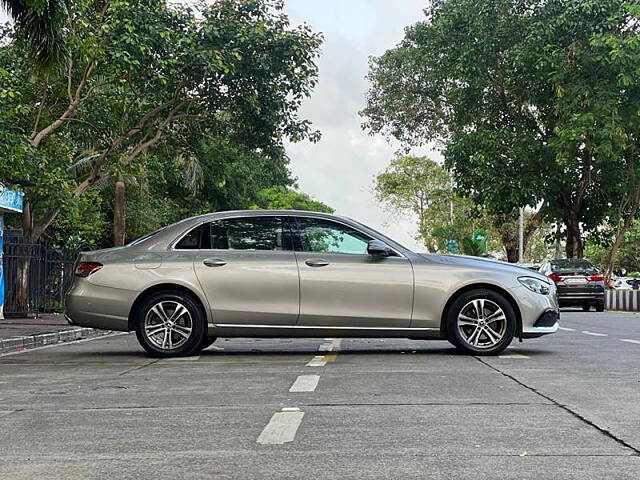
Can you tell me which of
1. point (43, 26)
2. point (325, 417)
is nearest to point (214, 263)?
point (325, 417)

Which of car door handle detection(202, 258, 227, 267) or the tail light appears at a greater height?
car door handle detection(202, 258, 227, 267)

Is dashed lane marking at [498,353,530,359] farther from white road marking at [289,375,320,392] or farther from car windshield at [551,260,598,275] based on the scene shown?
car windshield at [551,260,598,275]

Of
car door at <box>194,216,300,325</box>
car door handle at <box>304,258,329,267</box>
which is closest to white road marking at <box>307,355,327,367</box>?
car door at <box>194,216,300,325</box>

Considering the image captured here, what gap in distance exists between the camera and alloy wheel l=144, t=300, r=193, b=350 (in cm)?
1117

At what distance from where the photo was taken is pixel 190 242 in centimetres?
1139

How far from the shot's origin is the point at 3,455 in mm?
5402

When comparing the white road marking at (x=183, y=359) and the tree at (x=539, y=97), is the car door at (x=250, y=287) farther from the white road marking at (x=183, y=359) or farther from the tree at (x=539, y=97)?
the tree at (x=539, y=97)

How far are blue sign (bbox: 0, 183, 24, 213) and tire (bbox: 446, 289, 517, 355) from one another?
13.4m

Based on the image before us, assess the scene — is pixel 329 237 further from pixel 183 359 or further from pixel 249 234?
pixel 183 359

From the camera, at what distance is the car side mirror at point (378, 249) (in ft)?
36.3

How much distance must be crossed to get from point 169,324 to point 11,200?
13.2 metres

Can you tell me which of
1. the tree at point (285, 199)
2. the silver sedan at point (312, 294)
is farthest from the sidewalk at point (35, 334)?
the tree at point (285, 199)

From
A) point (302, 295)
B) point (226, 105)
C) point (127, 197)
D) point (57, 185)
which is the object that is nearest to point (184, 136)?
point (226, 105)

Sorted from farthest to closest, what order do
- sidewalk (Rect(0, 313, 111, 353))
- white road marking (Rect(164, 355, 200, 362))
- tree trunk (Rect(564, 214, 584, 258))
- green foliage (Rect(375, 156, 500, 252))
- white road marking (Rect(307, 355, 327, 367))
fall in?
green foliage (Rect(375, 156, 500, 252))
tree trunk (Rect(564, 214, 584, 258))
sidewalk (Rect(0, 313, 111, 353))
white road marking (Rect(164, 355, 200, 362))
white road marking (Rect(307, 355, 327, 367))
